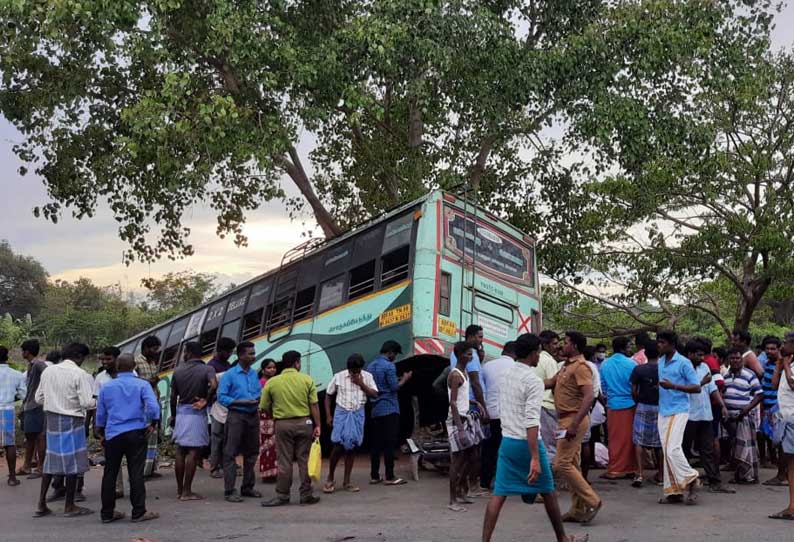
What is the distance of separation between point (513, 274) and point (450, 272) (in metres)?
1.52

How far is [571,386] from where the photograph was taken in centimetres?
802

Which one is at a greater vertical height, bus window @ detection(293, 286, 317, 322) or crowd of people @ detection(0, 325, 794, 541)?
bus window @ detection(293, 286, 317, 322)

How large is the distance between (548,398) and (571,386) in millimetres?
1509

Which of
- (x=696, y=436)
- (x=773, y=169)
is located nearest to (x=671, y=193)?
(x=773, y=169)

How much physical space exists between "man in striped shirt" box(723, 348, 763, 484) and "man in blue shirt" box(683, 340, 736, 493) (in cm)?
65

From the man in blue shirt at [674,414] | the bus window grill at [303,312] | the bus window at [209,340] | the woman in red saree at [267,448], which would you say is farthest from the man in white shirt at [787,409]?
the bus window at [209,340]

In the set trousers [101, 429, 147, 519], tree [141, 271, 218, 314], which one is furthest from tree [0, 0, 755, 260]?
tree [141, 271, 218, 314]

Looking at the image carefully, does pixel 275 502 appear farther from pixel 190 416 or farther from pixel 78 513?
pixel 78 513

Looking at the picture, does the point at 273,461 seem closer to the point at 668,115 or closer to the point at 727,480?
the point at 727,480

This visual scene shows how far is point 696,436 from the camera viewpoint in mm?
9945

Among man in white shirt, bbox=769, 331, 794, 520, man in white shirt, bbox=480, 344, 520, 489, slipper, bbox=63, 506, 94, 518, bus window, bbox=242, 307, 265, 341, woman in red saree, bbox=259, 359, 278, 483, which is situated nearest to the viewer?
man in white shirt, bbox=769, 331, 794, 520

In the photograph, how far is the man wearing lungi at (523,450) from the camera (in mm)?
6641

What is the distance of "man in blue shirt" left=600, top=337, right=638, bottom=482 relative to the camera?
10.5 metres

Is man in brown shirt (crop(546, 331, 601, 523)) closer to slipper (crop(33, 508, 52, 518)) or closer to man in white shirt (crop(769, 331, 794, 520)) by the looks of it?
man in white shirt (crop(769, 331, 794, 520))
